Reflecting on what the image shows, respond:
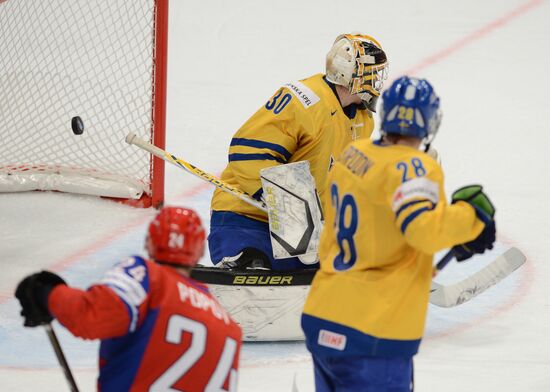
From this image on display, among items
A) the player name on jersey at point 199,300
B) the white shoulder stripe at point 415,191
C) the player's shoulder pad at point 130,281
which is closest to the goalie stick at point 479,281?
the white shoulder stripe at point 415,191

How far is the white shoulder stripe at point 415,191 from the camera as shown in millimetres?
2430

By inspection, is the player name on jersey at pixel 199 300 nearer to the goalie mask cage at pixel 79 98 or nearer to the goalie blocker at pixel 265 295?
the goalie blocker at pixel 265 295

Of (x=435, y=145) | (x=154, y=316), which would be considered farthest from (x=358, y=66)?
(x=435, y=145)

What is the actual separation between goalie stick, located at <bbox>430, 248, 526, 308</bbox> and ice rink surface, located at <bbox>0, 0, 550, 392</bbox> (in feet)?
0.50

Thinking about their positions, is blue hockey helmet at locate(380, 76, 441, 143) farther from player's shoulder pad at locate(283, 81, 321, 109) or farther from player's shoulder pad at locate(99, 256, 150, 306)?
player's shoulder pad at locate(283, 81, 321, 109)

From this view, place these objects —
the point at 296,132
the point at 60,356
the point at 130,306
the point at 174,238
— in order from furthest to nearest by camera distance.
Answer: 1. the point at 296,132
2. the point at 60,356
3. the point at 174,238
4. the point at 130,306

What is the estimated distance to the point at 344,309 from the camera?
8.56ft

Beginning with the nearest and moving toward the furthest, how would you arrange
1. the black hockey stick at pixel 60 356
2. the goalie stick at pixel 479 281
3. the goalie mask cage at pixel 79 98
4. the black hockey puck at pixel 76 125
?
the black hockey stick at pixel 60 356 → the goalie stick at pixel 479 281 → the black hockey puck at pixel 76 125 → the goalie mask cage at pixel 79 98

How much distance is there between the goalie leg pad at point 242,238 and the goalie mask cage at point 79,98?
1.26 metres

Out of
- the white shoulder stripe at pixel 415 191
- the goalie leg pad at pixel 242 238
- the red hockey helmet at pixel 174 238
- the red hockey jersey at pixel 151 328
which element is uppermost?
the white shoulder stripe at pixel 415 191

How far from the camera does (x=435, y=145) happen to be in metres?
5.92

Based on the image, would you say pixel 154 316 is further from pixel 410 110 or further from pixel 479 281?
pixel 479 281

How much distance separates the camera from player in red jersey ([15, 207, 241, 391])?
214 cm

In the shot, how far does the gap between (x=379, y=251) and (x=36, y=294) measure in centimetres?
73
